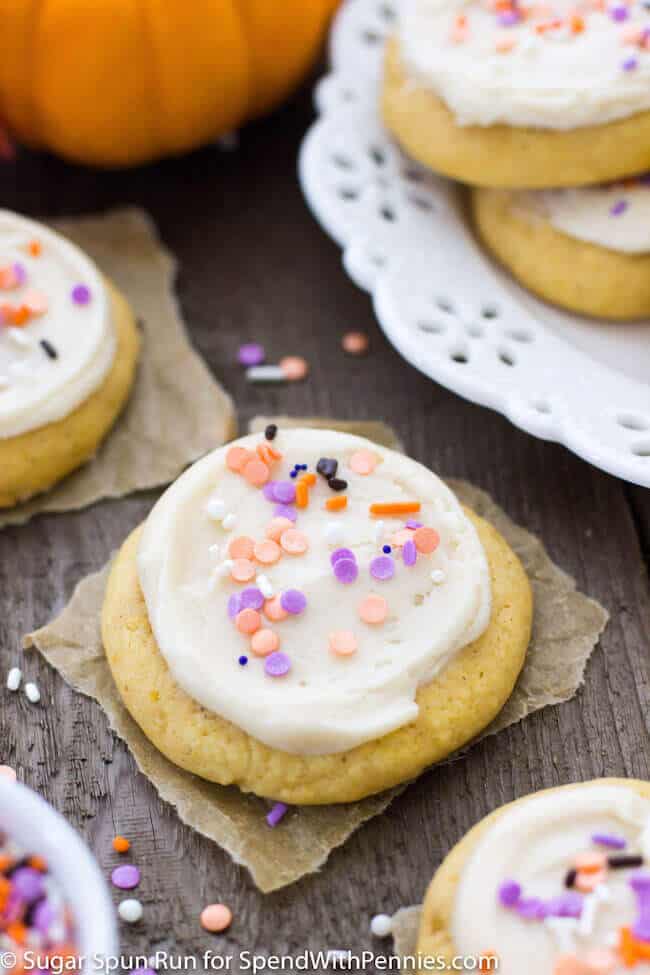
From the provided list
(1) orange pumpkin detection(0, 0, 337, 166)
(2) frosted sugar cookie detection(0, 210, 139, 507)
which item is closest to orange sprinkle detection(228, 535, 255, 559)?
(2) frosted sugar cookie detection(0, 210, 139, 507)

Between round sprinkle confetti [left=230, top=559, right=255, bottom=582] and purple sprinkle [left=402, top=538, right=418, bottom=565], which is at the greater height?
purple sprinkle [left=402, top=538, right=418, bottom=565]

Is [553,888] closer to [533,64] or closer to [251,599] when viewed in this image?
[251,599]

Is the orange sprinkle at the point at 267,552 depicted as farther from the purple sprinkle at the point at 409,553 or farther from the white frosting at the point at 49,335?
the white frosting at the point at 49,335

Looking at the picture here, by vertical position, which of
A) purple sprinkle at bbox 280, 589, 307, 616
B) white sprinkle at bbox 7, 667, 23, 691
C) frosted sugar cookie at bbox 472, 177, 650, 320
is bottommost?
white sprinkle at bbox 7, 667, 23, 691

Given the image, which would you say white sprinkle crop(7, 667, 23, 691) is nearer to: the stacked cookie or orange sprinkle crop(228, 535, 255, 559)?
orange sprinkle crop(228, 535, 255, 559)

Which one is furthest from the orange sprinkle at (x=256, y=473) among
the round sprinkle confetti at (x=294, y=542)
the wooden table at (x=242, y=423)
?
the wooden table at (x=242, y=423)
